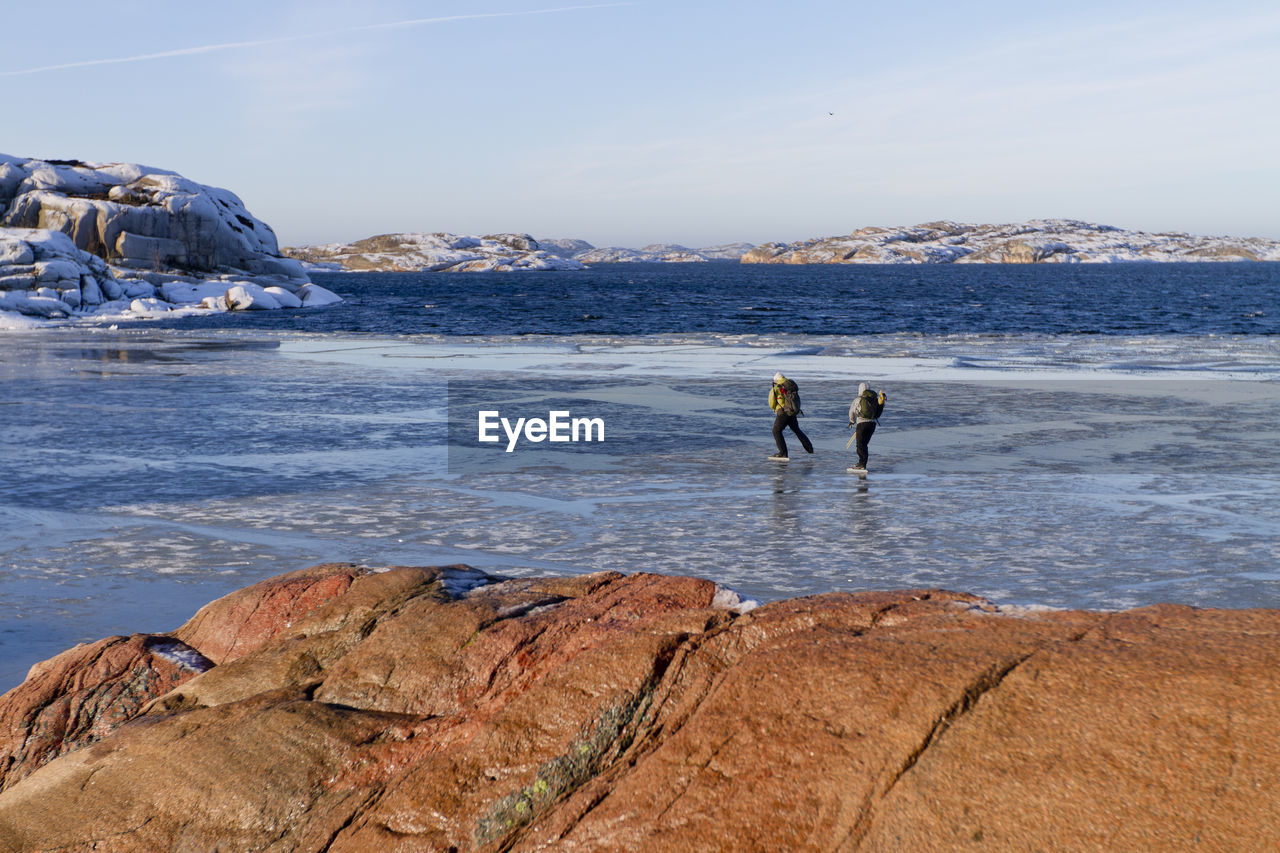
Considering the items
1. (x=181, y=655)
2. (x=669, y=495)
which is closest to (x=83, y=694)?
(x=181, y=655)

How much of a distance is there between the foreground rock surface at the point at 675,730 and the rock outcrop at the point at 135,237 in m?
59.5

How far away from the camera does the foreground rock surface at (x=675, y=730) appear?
3.07 metres

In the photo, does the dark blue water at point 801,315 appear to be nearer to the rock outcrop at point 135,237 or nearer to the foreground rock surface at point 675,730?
the rock outcrop at point 135,237

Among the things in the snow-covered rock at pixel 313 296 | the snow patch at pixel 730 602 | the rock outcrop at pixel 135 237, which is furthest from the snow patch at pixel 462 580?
the snow-covered rock at pixel 313 296

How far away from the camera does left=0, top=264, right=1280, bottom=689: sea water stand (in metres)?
8.75

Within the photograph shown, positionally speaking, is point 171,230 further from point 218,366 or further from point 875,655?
point 875,655

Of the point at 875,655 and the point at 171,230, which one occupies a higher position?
the point at 171,230

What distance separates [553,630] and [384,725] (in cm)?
84

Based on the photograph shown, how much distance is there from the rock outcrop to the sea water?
104ft

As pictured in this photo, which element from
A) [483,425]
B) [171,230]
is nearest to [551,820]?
[483,425]

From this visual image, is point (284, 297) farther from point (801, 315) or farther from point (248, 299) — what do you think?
point (801, 315)

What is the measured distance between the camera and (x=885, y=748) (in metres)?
3.32

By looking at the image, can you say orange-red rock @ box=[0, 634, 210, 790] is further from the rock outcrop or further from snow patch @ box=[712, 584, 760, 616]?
the rock outcrop

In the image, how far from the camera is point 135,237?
7312cm
